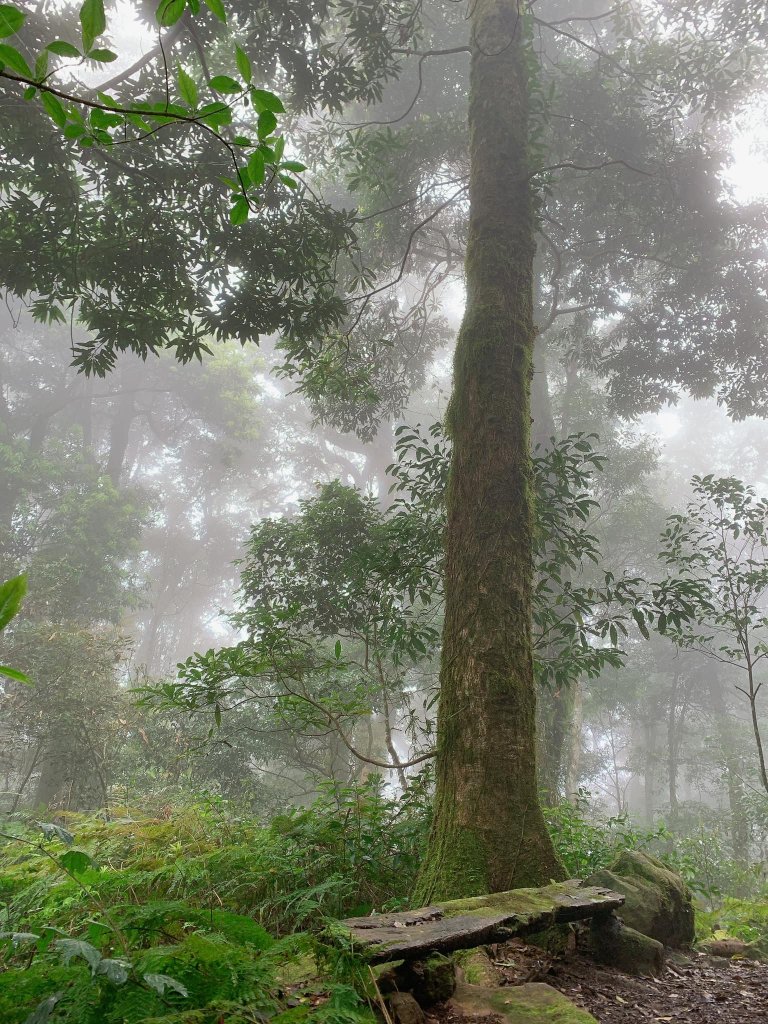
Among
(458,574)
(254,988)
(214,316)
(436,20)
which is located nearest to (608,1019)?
(254,988)

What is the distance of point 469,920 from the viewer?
86.2 inches

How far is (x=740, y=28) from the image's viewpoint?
32.4ft

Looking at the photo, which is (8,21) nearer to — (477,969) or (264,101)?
(264,101)

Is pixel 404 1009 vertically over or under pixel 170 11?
under

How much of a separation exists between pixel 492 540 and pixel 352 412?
23.8ft

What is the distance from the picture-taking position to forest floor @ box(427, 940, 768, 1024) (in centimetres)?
239

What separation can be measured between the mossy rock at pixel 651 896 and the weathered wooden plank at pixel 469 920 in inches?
19.4

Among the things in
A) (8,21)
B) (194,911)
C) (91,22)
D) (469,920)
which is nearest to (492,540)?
(469,920)

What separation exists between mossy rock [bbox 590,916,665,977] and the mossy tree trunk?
0.35 m

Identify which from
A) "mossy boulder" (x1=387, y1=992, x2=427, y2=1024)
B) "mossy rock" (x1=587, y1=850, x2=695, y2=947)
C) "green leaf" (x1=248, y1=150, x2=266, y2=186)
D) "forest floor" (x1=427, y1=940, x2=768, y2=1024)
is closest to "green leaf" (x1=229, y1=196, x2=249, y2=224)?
"green leaf" (x1=248, y1=150, x2=266, y2=186)

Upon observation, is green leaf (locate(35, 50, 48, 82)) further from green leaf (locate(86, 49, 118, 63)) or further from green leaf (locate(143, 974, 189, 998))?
green leaf (locate(143, 974, 189, 998))

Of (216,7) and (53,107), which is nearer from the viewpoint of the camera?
(216,7)

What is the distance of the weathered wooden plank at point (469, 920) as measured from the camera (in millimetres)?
1825

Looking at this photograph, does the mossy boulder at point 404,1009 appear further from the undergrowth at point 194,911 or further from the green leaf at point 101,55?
the green leaf at point 101,55
